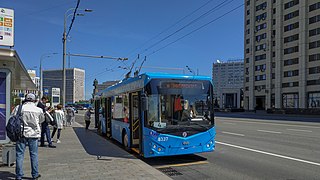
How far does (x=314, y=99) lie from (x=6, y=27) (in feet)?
215

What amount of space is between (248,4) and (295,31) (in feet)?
69.8

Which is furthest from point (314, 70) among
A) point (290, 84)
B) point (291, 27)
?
point (291, 27)

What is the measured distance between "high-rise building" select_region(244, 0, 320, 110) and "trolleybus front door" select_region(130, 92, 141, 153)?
60.9 m

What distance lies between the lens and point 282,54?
7269 centimetres

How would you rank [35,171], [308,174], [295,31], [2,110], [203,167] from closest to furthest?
[35,171] < [308,174] < [203,167] < [2,110] < [295,31]

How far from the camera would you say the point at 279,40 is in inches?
2872

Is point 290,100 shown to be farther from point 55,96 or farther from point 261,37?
point 55,96

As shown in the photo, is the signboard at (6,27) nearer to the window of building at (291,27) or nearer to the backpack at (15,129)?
the backpack at (15,129)

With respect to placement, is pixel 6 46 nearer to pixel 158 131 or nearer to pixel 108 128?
pixel 158 131

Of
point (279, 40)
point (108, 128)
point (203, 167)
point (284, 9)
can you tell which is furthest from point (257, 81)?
point (203, 167)

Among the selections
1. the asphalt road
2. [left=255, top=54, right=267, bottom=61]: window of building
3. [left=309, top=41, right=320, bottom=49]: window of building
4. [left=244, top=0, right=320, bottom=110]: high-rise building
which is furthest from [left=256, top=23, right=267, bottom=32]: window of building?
the asphalt road

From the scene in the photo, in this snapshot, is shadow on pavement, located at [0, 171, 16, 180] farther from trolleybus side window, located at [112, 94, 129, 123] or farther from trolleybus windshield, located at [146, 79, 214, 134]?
trolleybus side window, located at [112, 94, 129, 123]

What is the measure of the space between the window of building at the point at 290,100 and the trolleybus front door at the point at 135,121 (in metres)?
65.0

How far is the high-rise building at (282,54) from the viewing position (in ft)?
211
